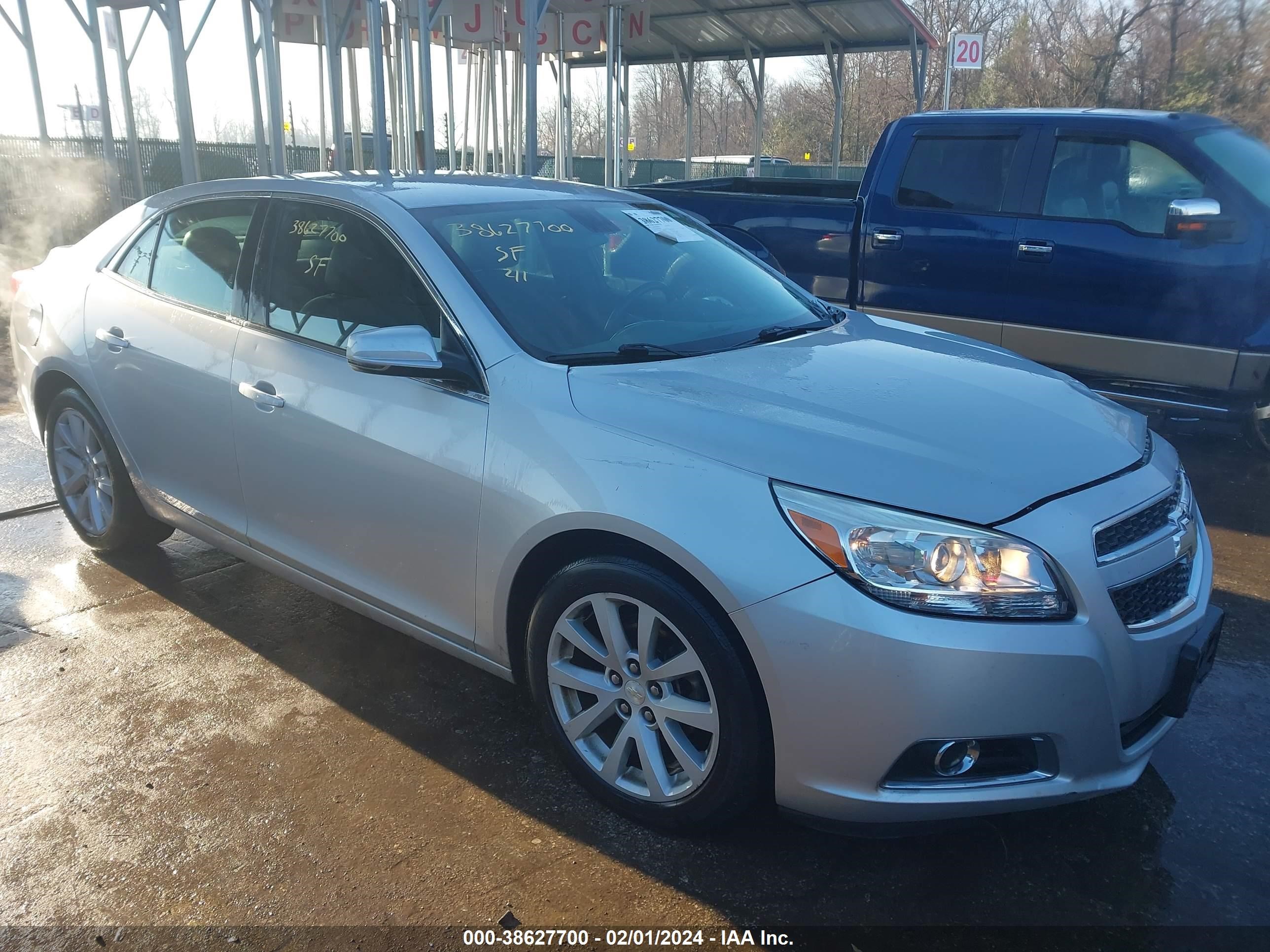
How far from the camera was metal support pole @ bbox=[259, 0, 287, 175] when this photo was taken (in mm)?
12163

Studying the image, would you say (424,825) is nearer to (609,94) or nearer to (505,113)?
(609,94)

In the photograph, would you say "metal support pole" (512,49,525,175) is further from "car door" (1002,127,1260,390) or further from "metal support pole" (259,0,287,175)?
"car door" (1002,127,1260,390)

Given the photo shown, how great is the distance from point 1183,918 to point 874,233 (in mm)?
5122

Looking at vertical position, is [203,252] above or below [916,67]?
below

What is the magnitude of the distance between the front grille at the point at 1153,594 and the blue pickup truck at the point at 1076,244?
362cm

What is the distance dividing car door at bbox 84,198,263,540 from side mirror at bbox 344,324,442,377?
940 millimetres

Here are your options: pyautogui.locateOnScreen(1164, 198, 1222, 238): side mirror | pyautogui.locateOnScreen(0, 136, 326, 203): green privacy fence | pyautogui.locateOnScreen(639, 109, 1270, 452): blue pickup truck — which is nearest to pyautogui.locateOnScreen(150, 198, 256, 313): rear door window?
pyautogui.locateOnScreen(639, 109, 1270, 452): blue pickup truck

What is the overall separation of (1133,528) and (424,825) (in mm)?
1999

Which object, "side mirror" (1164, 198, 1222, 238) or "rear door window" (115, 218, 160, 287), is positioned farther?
"side mirror" (1164, 198, 1222, 238)

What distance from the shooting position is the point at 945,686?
2.17 metres

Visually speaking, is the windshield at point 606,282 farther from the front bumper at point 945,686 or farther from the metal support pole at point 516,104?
the metal support pole at point 516,104

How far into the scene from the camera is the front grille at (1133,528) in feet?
7.72

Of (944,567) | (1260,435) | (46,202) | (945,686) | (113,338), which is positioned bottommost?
(1260,435)

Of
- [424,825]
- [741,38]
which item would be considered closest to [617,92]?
[741,38]
